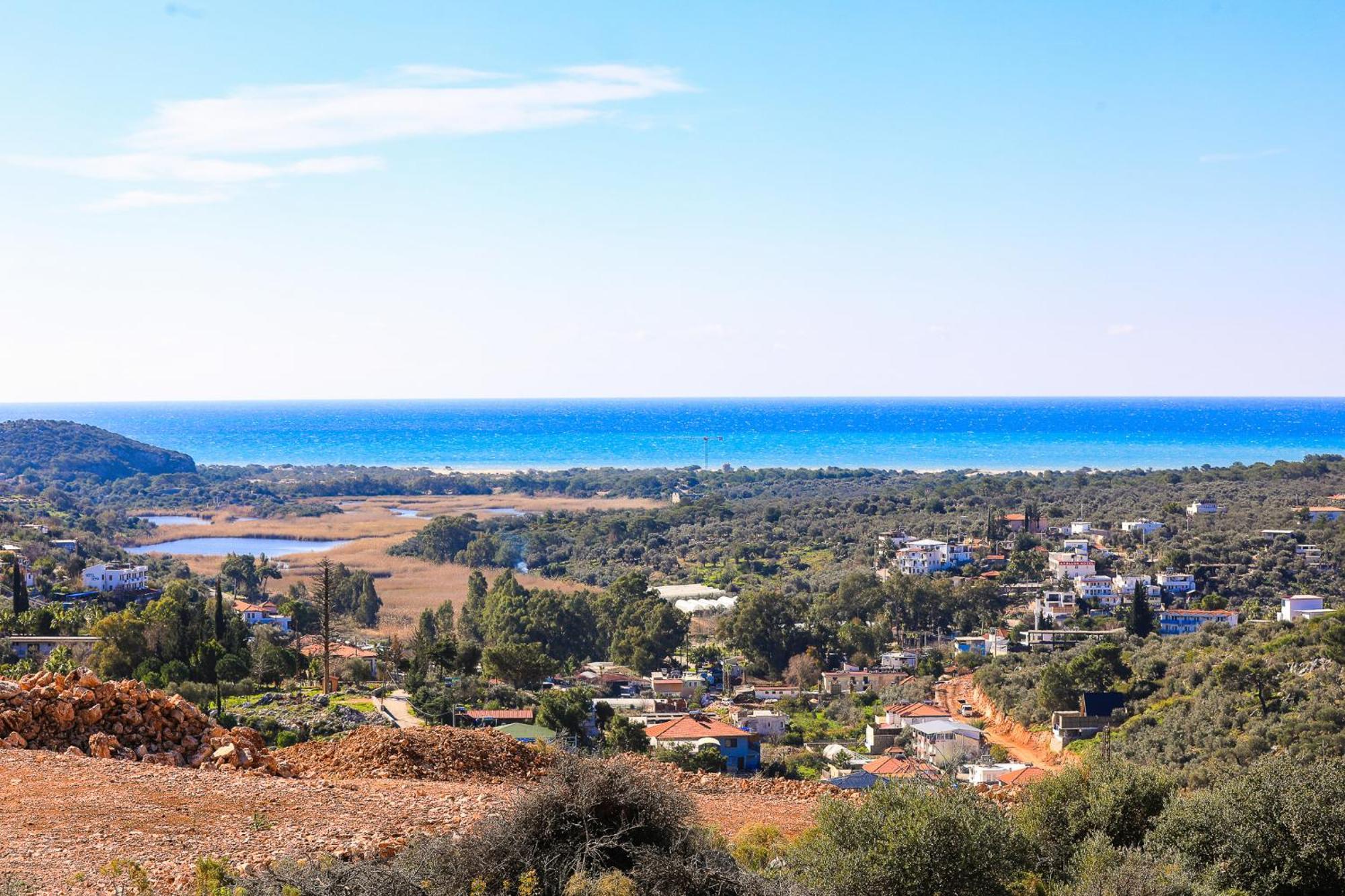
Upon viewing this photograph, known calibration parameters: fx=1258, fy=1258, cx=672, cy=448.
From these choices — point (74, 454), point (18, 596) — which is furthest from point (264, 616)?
point (74, 454)

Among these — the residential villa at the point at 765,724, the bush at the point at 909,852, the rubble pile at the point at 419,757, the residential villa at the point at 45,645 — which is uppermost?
the bush at the point at 909,852

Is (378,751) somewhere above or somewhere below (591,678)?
above

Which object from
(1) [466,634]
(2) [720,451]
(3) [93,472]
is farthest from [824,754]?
(2) [720,451]

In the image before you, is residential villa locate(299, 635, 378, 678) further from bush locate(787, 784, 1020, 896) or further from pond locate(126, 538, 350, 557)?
pond locate(126, 538, 350, 557)

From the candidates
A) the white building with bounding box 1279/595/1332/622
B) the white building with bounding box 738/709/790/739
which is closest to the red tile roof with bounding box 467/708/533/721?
the white building with bounding box 738/709/790/739

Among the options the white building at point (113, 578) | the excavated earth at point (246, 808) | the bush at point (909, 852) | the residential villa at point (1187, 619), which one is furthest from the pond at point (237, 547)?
the bush at point (909, 852)

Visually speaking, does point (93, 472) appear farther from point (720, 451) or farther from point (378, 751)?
point (378, 751)

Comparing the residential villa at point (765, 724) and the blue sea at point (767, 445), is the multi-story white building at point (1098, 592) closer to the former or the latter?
the residential villa at point (765, 724)
